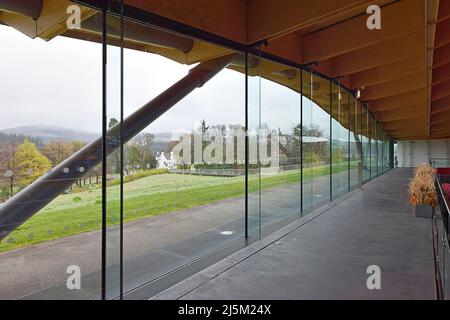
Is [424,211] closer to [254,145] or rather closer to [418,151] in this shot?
[254,145]

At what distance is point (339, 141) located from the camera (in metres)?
9.84

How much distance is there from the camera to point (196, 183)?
236 inches

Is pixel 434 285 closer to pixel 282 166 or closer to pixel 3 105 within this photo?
pixel 282 166

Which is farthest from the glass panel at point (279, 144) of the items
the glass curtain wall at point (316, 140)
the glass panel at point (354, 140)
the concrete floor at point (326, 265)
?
the glass panel at point (354, 140)

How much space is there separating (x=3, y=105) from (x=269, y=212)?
4.70 m

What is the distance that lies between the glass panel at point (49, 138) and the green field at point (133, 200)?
4 centimetres

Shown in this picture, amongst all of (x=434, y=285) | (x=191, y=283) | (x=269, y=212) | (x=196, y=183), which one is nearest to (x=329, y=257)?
(x=434, y=285)

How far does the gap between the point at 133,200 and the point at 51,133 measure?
4.25ft

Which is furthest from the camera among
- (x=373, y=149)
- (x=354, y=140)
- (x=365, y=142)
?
(x=373, y=149)

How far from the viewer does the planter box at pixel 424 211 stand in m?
5.69

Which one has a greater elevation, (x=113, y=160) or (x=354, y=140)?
(x=354, y=140)

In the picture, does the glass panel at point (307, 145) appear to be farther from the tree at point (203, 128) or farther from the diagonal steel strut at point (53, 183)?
the diagonal steel strut at point (53, 183)

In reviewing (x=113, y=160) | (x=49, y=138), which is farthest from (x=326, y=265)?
(x=49, y=138)

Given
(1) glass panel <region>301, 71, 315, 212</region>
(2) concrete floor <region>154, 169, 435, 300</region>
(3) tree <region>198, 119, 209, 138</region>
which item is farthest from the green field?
(2) concrete floor <region>154, 169, 435, 300</region>
